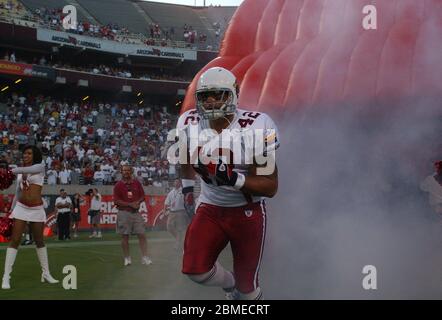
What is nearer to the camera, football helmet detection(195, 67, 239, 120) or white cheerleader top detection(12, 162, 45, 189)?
football helmet detection(195, 67, 239, 120)

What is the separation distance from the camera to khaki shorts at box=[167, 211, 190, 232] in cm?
1078

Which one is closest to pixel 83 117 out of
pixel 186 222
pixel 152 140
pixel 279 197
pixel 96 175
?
pixel 152 140

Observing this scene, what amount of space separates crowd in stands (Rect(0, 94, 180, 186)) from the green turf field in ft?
20.3

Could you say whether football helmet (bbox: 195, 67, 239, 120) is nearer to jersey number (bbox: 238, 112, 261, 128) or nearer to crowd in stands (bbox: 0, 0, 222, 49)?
jersey number (bbox: 238, 112, 261, 128)

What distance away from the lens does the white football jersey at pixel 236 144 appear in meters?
3.79

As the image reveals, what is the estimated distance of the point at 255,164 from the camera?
387 cm

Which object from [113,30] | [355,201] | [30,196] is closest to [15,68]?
[113,30]

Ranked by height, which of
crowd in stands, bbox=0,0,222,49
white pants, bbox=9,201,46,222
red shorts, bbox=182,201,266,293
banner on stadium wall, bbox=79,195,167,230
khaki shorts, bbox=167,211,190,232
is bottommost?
banner on stadium wall, bbox=79,195,167,230

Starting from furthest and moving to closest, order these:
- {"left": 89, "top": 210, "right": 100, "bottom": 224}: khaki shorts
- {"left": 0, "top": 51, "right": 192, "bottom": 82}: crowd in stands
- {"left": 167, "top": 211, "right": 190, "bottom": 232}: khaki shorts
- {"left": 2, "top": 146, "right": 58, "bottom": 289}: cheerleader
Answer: {"left": 0, "top": 51, "right": 192, "bottom": 82}: crowd in stands < {"left": 89, "top": 210, "right": 100, "bottom": 224}: khaki shorts < {"left": 167, "top": 211, "right": 190, "bottom": 232}: khaki shorts < {"left": 2, "top": 146, "right": 58, "bottom": 289}: cheerleader

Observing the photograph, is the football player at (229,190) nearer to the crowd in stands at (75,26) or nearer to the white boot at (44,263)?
the white boot at (44,263)
